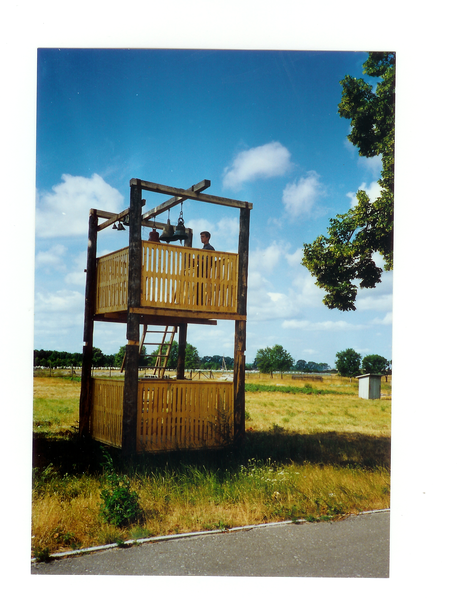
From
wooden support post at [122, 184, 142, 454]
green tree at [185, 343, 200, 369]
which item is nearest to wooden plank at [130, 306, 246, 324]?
wooden support post at [122, 184, 142, 454]

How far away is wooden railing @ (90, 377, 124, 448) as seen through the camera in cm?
848

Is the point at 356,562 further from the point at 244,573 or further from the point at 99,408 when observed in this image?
the point at 99,408

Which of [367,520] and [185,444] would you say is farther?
[185,444]

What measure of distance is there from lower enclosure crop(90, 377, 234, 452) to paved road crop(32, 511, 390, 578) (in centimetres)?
261

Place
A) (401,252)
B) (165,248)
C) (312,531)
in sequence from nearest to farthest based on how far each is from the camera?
(312,531)
(401,252)
(165,248)

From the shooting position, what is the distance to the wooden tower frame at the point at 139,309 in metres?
7.89

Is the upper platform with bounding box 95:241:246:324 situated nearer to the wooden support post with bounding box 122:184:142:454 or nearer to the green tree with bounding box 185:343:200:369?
the wooden support post with bounding box 122:184:142:454

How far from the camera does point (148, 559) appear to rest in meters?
5.35

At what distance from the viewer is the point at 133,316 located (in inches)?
310

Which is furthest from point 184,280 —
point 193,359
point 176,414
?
point 193,359

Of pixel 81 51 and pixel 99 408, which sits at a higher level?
pixel 81 51

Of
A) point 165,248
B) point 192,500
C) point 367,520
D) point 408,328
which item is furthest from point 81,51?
point 367,520

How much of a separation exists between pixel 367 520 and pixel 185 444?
3343 millimetres

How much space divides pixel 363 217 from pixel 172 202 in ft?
12.7
